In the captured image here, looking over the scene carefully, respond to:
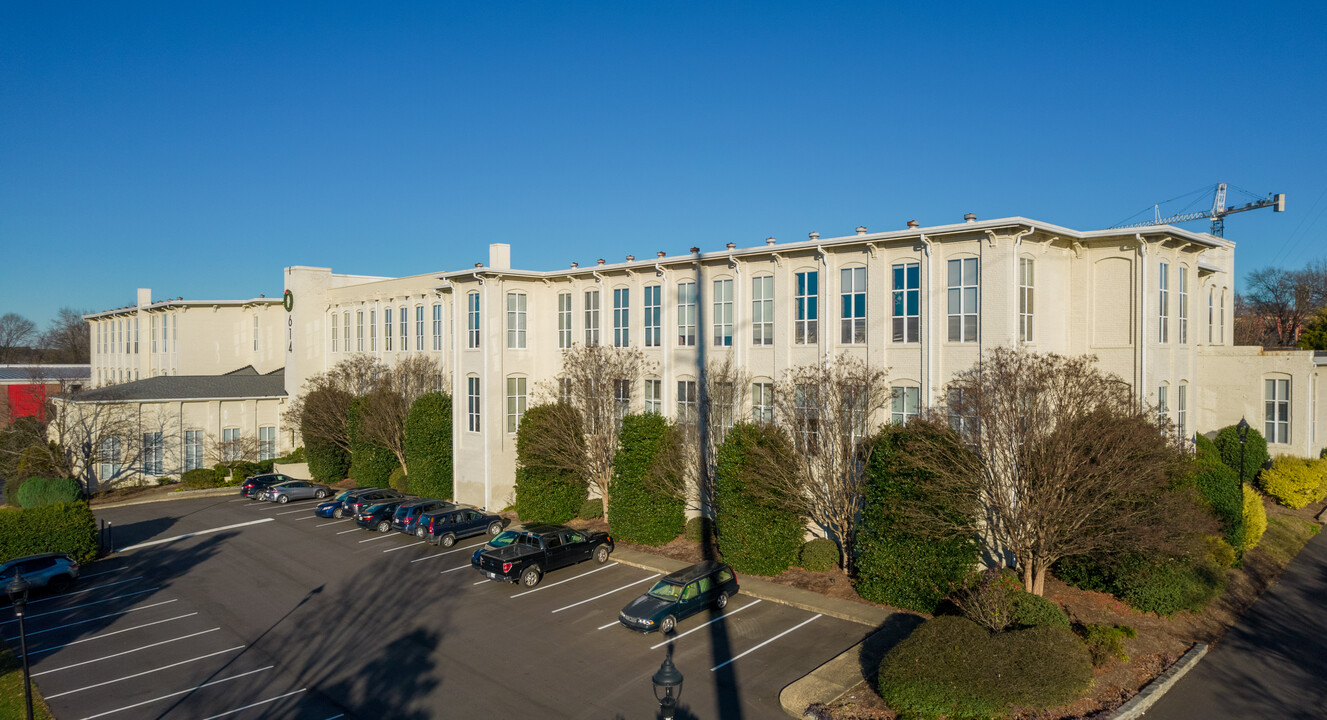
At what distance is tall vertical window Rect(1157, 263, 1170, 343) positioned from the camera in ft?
81.0

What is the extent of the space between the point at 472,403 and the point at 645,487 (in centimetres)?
1186

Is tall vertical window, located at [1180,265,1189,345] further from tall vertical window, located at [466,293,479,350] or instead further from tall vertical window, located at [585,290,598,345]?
tall vertical window, located at [466,293,479,350]

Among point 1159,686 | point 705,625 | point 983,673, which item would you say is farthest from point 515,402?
point 1159,686

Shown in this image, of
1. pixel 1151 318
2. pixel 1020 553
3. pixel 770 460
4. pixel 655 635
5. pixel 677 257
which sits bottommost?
pixel 655 635

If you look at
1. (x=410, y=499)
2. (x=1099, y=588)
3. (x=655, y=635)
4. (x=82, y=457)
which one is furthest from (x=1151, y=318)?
(x=82, y=457)

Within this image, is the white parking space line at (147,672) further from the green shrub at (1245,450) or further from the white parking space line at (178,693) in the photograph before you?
the green shrub at (1245,450)

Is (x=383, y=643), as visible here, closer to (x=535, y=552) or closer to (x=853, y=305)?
(x=535, y=552)

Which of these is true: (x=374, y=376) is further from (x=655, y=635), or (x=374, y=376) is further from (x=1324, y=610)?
(x=1324, y=610)

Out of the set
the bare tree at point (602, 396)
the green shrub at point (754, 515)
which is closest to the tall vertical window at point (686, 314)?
the bare tree at point (602, 396)

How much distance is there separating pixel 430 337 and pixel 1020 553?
33.1m

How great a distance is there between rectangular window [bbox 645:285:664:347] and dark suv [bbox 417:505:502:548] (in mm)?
9926

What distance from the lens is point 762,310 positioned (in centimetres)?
2830

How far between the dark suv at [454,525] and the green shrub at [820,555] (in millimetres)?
12814

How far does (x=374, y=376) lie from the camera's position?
44156 millimetres
